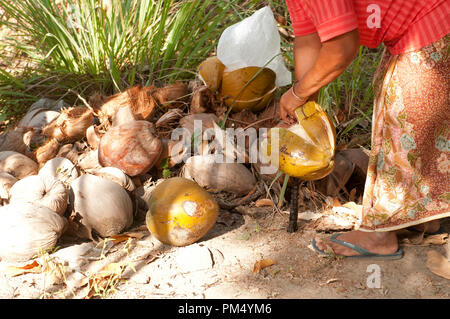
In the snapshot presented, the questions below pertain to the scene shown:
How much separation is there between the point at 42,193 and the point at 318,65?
49.6 inches

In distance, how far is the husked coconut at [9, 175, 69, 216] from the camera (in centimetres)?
194

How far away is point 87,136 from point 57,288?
3.27 feet

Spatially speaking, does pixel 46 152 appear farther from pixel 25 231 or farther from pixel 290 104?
pixel 290 104

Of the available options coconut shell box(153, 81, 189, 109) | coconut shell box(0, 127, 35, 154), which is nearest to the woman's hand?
coconut shell box(153, 81, 189, 109)

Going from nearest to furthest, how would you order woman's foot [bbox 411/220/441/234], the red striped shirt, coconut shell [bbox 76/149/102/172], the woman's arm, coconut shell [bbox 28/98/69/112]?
the woman's arm < the red striped shirt < woman's foot [bbox 411/220/441/234] < coconut shell [bbox 76/149/102/172] < coconut shell [bbox 28/98/69/112]

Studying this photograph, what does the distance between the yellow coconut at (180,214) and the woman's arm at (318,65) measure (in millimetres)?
493

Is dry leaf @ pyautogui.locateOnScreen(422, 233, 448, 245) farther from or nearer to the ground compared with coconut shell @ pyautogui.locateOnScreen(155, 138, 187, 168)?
nearer to the ground

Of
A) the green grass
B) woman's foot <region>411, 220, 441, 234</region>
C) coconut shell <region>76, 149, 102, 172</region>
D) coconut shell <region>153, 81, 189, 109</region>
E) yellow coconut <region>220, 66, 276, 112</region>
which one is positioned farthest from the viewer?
the green grass

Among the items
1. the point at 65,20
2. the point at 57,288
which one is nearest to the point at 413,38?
the point at 57,288

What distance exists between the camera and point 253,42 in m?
2.53

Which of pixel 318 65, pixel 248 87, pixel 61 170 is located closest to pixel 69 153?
pixel 61 170

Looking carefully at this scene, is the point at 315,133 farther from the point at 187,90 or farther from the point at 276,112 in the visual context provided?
the point at 187,90

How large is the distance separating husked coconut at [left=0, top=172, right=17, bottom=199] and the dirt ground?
0.34 meters

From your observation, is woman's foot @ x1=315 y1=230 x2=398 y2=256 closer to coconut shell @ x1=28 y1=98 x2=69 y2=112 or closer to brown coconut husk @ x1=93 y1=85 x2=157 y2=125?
brown coconut husk @ x1=93 y1=85 x2=157 y2=125
